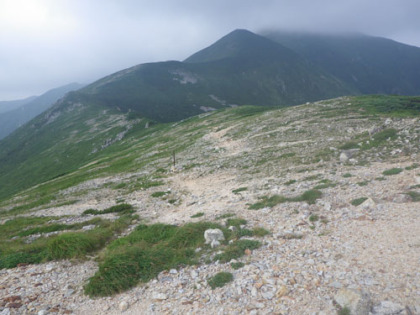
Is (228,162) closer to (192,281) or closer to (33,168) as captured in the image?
(192,281)

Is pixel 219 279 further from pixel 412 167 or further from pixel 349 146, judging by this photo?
pixel 349 146

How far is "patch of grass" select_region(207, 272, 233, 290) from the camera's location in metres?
8.38

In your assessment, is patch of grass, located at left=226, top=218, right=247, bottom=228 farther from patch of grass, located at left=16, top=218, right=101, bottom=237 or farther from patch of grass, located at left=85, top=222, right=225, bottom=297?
patch of grass, located at left=16, top=218, right=101, bottom=237

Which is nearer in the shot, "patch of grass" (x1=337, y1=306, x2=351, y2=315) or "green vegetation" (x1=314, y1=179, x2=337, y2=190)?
"patch of grass" (x1=337, y1=306, x2=351, y2=315)

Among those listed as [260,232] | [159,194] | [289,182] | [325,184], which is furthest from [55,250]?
[325,184]

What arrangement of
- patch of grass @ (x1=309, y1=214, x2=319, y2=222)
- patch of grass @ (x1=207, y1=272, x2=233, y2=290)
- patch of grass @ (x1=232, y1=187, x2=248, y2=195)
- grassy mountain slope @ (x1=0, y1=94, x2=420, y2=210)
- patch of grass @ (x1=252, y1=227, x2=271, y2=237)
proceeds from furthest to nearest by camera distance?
1. grassy mountain slope @ (x1=0, y1=94, x2=420, y2=210)
2. patch of grass @ (x1=232, y1=187, x2=248, y2=195)
3. patch of grass @ (x1=309, y1=214, x2=319, y2=222)
4. patch of grass @ (x1=252, y1=227, x2=271, y2=237)
5. patch of grass @ (x1=207, y1=272, x2=233, y2=290)

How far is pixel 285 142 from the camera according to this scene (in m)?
32.0

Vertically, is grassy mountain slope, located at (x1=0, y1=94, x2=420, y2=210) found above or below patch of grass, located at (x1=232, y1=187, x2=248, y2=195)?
above

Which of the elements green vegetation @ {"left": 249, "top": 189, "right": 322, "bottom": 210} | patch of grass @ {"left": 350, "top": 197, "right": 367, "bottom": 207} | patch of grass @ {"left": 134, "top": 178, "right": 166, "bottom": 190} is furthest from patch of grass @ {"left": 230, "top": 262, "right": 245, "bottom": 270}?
patch of grass @ {"left": 134, "top": 178, "right": 166, "bottom": 190}

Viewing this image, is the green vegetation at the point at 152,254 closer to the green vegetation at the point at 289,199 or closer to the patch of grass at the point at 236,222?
the patch of grass at the point at 236,222

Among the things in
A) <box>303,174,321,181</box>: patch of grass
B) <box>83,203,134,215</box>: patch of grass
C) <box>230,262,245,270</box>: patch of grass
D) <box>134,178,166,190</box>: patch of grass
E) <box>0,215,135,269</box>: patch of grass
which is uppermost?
<box>0,215,135,269</box>: patch of grass

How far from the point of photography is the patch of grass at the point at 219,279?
27.5ft

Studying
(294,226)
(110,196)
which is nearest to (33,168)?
(110,196)

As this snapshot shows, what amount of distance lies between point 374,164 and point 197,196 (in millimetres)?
14822
